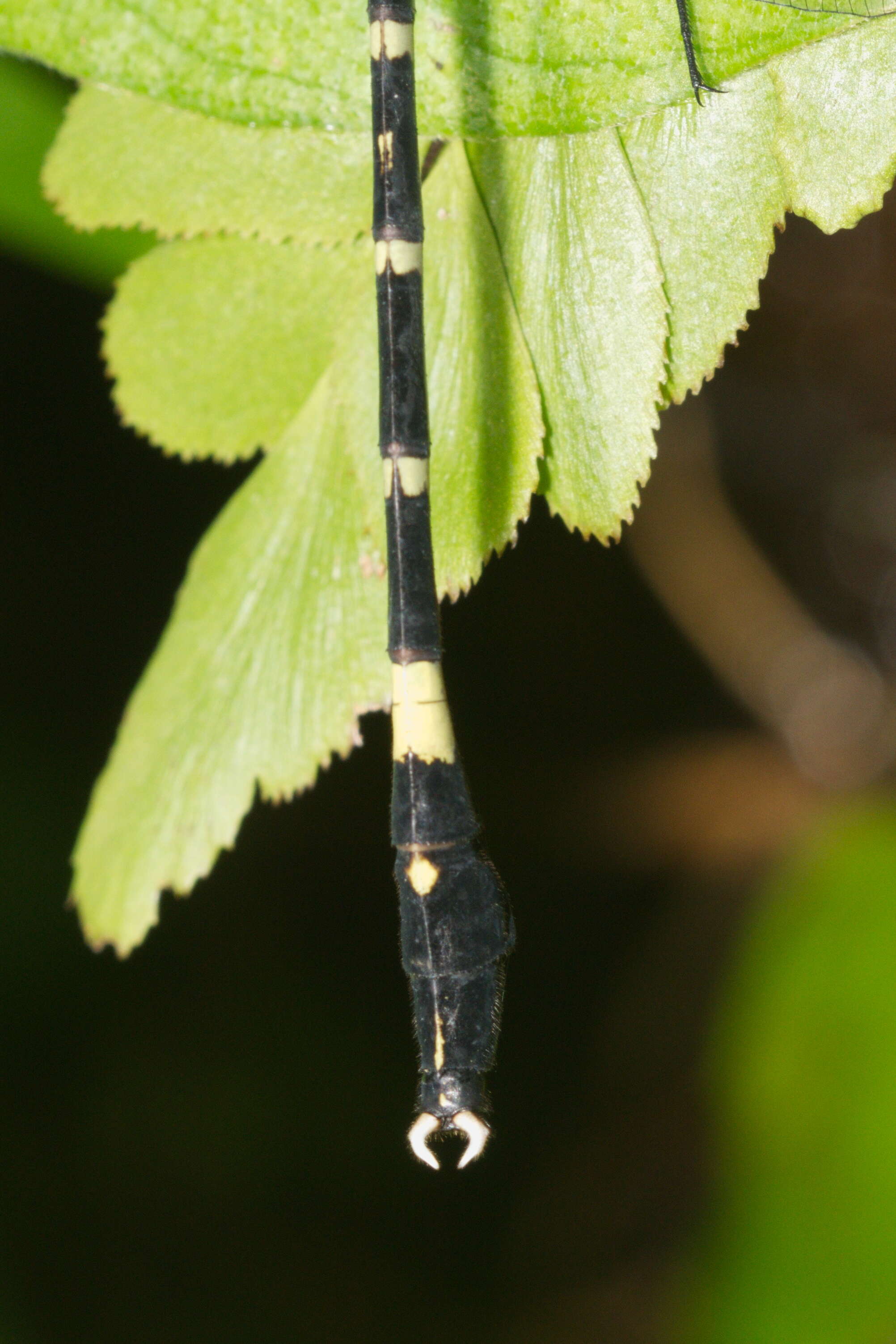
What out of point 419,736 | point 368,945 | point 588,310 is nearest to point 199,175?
point 588,310

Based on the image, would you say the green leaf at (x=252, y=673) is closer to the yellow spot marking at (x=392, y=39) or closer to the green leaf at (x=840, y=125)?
the yellow spot marking at (x=392, y=39)

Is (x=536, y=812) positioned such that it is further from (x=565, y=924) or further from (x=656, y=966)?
(x=656, y=966)

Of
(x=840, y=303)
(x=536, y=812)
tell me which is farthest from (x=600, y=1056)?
(x=840, y=303)

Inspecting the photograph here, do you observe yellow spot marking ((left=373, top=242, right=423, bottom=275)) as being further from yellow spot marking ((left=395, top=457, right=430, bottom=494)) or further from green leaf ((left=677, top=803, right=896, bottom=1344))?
green leaf ((left=677, top=803, right=896, bottom=1344))

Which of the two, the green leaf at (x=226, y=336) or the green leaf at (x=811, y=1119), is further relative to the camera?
the green leaf at (x=811, y=1119)

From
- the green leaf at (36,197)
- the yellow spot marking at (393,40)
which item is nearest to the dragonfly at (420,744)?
the yellow spot marking at (393,40)

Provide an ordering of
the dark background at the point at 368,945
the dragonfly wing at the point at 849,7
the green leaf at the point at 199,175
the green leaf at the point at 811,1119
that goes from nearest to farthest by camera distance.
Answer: the dragonfly wing at the point at 849,7 < the green leaf at the point at 199,175 < the green leaf at the point at 811,1119 < the dark background at the point at 368,945

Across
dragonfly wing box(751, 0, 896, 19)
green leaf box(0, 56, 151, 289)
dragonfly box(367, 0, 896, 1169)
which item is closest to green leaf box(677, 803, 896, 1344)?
dragonfly box(367, 0, 896, 1169)
